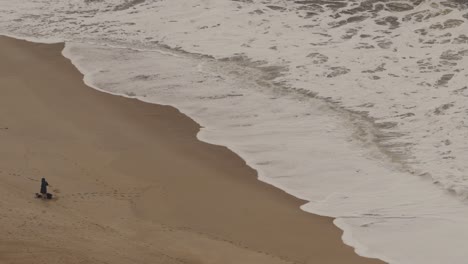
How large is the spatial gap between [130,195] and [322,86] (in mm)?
5756

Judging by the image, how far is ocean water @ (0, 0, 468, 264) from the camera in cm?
1164

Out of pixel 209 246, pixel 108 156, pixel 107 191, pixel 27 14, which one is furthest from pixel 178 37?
pixel 209 246

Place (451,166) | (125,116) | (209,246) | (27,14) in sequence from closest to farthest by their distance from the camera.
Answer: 1. (209,246)
2. (451,166)
3. (125,116)
4. (27,14)

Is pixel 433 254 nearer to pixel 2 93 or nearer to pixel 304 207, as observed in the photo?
pixel 304 207

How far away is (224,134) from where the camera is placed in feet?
46.4

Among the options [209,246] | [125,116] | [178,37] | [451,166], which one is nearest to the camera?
[209,246]

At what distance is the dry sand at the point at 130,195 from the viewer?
9.84 metres

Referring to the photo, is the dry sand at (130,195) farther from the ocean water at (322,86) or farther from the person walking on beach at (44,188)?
the ocean water at (322,86)

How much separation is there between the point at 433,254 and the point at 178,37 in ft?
36.1

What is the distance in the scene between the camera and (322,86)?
16219mm

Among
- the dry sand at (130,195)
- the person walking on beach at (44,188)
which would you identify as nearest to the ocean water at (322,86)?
the dry sand at (130,195)

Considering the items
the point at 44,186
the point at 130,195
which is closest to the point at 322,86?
the point at 130,195

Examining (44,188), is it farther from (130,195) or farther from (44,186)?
(130,195)

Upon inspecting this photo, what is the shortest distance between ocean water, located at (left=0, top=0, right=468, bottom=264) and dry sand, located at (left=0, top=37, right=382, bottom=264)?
500mm
